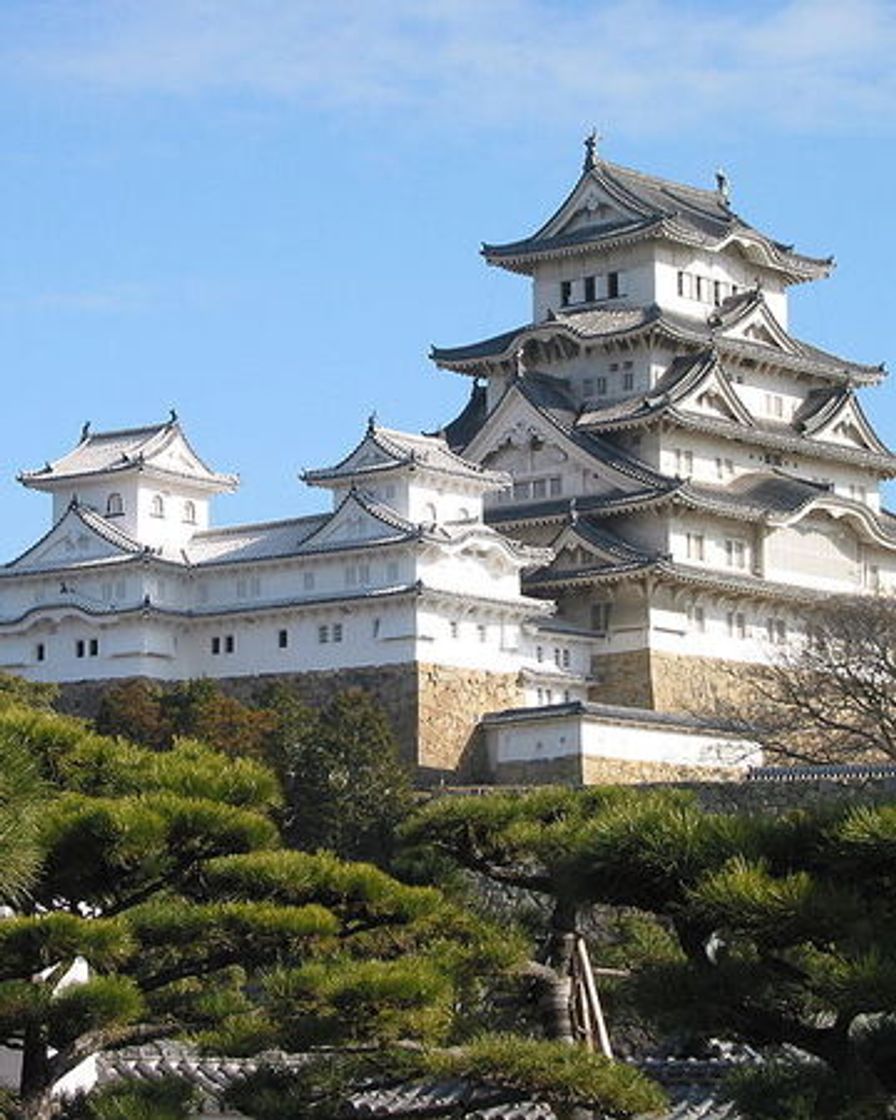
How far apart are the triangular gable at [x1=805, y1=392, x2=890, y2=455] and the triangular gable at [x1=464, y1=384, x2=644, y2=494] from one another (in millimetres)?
6070

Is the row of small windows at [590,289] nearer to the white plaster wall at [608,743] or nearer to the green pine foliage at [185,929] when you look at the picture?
the white plaster wall at [608,743]

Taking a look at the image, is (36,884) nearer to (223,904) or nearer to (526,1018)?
(223,904)

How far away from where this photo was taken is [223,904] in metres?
15.8

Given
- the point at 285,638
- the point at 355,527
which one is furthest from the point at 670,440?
the point at 285,638

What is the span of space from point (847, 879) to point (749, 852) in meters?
0.49

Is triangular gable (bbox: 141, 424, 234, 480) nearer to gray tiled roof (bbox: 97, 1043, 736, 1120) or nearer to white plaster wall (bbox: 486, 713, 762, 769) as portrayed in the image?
white plaster wall (bbox: 486, 713, 762, 769)

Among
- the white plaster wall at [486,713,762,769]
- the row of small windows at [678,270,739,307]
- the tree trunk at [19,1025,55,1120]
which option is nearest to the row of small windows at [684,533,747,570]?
the white plaster wall at [486,713,762,769]

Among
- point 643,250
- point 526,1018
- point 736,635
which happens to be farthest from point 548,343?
point 526,1018

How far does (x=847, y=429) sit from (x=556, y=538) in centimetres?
933

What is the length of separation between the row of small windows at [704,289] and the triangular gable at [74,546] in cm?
1381

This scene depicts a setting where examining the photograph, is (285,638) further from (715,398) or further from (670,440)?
(715,398)

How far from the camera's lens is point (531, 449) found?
180 ft

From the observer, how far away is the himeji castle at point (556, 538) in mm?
48312

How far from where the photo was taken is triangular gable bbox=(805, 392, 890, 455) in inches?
2280
